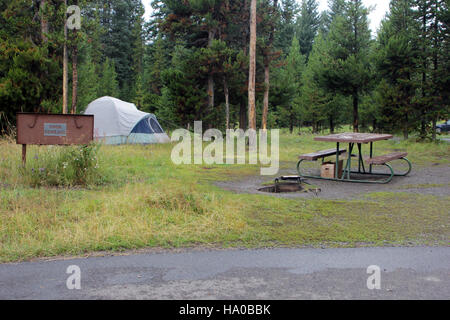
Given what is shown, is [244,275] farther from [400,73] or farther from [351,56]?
[351,56]

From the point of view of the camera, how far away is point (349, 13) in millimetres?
28969

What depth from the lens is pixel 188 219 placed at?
6.44m

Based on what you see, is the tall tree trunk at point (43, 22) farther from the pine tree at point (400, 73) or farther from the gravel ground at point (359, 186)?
the pine tree at point (400, 73)

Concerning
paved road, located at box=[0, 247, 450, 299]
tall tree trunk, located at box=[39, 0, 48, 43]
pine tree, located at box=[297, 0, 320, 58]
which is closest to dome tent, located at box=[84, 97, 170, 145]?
tall tree trunk, located at box=[39, 0, 48, 43]

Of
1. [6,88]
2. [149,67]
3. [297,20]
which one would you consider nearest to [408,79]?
[6,88]

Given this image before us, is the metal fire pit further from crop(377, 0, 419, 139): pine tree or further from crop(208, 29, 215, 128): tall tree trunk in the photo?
crop(208, 29, 215, 128): tall tree trunk

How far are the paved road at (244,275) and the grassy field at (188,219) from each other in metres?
0.44

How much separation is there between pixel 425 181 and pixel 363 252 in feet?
22.2

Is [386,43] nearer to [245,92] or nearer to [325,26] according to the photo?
[245,92]

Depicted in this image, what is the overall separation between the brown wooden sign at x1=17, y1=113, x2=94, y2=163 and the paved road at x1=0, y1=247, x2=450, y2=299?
5294 mm

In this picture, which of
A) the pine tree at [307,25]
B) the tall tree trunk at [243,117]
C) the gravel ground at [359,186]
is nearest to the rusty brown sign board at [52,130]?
the gravel ground at [359,186]

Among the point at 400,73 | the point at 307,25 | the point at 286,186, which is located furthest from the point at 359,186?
the point at 307,25

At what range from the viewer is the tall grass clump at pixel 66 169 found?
354 inches
